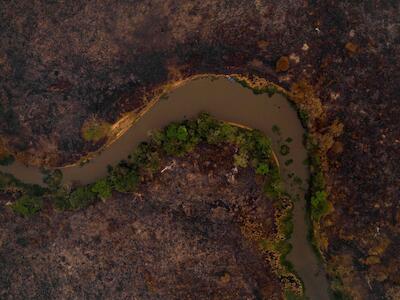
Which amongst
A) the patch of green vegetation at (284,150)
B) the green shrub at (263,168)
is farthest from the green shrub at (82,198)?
the patch of green vegetation at (284,150)

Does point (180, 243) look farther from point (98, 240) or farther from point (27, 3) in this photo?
point (27, 3)

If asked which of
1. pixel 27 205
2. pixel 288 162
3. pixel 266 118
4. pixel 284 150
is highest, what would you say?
pixel 266 118

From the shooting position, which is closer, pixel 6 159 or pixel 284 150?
pixel 284 150

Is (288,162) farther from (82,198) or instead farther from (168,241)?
(82,198)

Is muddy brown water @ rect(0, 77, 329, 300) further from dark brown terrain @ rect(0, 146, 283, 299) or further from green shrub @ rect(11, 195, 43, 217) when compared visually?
green shrub @ rect(11, 195, 43, 217)

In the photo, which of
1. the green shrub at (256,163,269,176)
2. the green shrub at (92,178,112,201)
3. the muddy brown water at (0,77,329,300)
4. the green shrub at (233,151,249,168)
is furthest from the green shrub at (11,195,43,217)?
the green shrub at (256,163,269,176)

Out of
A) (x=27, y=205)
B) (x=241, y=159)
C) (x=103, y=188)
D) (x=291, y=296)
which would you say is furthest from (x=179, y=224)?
(x=27, y=205)
